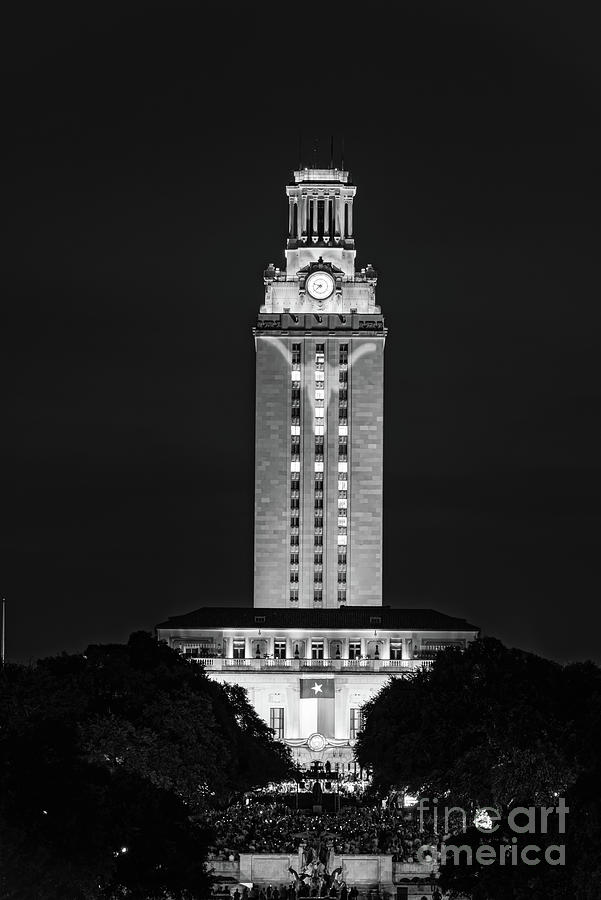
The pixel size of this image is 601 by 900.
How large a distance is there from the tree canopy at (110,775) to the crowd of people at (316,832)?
2.25 metres

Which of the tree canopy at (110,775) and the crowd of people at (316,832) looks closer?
the tree canopy at (110,775)

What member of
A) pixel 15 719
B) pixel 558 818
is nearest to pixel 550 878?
pixel 558 818

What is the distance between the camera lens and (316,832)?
5226 inches

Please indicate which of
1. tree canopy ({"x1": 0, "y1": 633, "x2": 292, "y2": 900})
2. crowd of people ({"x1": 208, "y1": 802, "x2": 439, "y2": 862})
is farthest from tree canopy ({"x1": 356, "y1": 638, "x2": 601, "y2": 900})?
tree canopy ({"x1": 0, "y1": 633, "x2": 292, "y2": 900})

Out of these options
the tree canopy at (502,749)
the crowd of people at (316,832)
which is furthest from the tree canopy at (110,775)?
the tree canopy at (502,749)

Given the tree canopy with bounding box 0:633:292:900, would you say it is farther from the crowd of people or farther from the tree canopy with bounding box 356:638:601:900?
the tree canopy with bounding box 356:638:601:900

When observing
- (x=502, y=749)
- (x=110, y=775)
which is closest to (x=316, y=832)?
(x=502, y=749)

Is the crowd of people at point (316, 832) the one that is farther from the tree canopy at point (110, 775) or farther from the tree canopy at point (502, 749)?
the tree canopy at point (502, 749)

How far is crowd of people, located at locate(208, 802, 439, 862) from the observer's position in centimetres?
11875

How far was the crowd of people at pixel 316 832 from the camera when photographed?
4675 inches

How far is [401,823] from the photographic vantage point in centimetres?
13875

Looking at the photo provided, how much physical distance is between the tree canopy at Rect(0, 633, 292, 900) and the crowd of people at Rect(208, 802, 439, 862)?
2.25 m

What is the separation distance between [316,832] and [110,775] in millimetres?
34785

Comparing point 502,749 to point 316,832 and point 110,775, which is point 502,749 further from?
point 110,775
